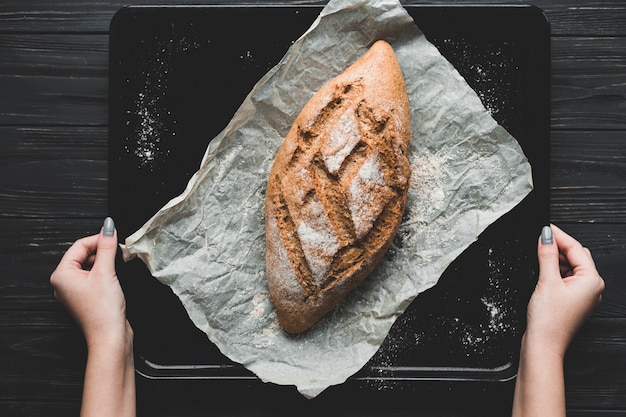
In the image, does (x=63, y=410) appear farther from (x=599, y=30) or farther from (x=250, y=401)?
(x=599, y=30)

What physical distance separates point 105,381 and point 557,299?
1161mm

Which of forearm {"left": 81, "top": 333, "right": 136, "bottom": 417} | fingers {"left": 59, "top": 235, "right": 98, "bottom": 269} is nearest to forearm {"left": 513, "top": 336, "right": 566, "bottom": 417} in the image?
forearm {"left": 81, "top": 333, "right": 136, "bottom": 417}

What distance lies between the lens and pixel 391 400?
1.58 meters

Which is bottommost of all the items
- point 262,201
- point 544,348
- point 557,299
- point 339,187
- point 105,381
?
point 105,381

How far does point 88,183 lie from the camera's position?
1.62 m

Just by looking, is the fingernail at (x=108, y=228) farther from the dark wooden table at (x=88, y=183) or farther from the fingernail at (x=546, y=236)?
the fingernail at (x=546, y=236)

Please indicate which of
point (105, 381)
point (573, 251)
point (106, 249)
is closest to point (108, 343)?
point (105, 381)

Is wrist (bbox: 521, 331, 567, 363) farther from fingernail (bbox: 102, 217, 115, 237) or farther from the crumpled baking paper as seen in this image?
fingernail (bbox: 102, 217, 115, 237)

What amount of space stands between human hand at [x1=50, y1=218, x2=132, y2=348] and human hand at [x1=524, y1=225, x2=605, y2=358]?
41.5 inches

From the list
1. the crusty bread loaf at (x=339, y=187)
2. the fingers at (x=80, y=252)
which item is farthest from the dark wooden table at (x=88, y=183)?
the crusty bread loaf at (x=339, y=187)

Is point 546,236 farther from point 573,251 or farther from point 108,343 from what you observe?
point 108,343

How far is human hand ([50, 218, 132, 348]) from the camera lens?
1473mm

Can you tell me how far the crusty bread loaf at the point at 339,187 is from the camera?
142 cm

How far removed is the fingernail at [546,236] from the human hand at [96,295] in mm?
1099
